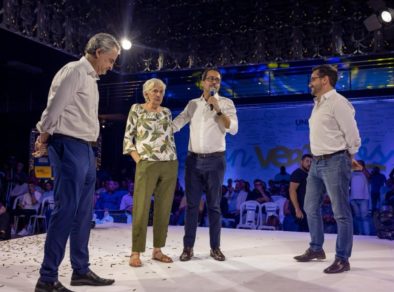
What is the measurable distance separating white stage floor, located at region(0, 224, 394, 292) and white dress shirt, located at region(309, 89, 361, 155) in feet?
2.69

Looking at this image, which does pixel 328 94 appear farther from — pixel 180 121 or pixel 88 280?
pixel 88 280

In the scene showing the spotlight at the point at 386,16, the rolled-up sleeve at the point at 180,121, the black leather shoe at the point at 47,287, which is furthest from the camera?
the spotlight at the point at 386,16

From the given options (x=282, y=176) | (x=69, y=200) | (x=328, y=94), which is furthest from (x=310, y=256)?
(x=282, y=176)

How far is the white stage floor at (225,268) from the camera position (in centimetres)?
251

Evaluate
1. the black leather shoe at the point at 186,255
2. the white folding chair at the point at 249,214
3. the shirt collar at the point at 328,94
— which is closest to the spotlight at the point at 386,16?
the white folding chair at the point at 249,214

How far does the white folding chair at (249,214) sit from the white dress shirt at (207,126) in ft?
13.2

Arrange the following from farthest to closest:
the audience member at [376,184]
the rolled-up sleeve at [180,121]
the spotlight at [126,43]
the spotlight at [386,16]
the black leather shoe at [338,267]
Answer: the audience member at [376,184], the spotlight at [126,43], the spotlight at [386,16], the rolled-up sleeve at [180,121], the black leather shoe at [338,267]

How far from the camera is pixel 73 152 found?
7.64 ft

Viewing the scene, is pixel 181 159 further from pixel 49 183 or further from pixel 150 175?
pixel 150 175

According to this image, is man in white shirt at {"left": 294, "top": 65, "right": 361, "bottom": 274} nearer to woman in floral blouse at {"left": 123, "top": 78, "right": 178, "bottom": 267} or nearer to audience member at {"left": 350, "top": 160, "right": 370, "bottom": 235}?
woman in floral blouse at {"left": 123, "top": 78, "right": 178, "bottom": 267}

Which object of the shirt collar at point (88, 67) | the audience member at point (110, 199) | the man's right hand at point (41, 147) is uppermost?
the shirt collar at point (88, 67)

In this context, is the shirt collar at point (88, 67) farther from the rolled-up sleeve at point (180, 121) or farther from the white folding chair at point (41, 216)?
the white folding chair at point (41, 216)

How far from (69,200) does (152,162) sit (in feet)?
3.35

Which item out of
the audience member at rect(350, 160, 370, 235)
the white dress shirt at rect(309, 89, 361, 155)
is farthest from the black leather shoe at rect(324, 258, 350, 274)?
the audience member at rect(350, 160, 370, 235)
